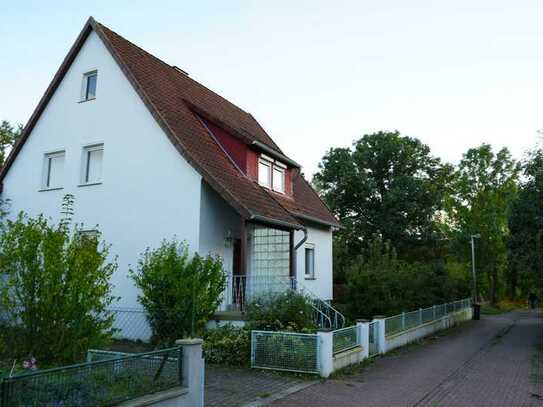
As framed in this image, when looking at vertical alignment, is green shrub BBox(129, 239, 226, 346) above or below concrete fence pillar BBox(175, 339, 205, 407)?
above

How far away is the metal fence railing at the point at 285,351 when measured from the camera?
1002 centimetres

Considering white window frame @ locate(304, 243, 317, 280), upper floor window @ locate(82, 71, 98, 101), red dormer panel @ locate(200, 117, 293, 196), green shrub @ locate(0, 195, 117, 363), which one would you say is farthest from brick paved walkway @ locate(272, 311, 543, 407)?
upper floor window @ locate(82, 71, 98, 101)

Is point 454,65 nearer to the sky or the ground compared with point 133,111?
nearer to the sky

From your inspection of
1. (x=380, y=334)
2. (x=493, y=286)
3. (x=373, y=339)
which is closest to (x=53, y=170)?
(x=373, y=339)

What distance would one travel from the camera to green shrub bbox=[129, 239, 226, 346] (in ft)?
37.7

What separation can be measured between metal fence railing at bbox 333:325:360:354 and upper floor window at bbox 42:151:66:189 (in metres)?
10.5

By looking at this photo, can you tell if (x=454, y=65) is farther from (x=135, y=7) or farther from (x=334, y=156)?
(x=334, y=156)

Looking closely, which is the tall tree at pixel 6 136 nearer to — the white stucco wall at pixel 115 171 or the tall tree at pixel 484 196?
the white stucco wall at pixel 115 171

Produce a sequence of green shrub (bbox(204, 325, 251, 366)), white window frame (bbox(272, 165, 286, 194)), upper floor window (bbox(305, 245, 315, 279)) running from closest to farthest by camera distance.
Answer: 1. green shrub (bbox(204, 325, 251, 366))
2. white window frame (bbox(272, 165, 286, 194))
3. upper floor window (bbox(305, 245, 315, 279))

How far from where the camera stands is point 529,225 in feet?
55.4

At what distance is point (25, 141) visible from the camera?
17031 mm

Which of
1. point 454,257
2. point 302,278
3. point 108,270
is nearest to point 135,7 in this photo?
point 108,270

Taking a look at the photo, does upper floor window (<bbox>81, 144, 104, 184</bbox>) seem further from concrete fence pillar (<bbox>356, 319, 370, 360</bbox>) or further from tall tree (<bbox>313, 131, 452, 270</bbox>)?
tall tree (<bbox>313, 131, 452, 270</bbox>)

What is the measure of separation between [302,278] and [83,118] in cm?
952
